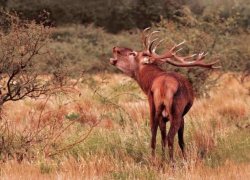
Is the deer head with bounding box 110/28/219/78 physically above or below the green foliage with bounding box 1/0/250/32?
below

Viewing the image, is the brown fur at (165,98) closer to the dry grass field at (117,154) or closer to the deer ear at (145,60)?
the deer ear at (145,60)

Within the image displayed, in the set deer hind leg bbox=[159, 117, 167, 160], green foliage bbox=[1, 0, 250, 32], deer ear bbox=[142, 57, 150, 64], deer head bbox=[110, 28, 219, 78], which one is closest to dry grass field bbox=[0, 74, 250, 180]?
deer hind leg bbox=[159, 117, 167, 160]

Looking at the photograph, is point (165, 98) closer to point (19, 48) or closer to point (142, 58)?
point (142, 58)

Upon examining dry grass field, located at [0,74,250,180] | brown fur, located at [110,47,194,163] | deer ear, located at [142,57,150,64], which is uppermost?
deer ear, located at [142,57,150,64]

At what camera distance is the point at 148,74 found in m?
6.33

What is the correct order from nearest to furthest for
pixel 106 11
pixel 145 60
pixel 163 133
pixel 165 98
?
pixel 165 98 → pixel 163 133 → pixel 145 60 → pixel 106 11

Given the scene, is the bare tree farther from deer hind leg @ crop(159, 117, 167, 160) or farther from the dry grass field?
deer hind leg @ crop(159, 117, 167, 160)

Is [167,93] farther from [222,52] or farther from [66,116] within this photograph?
[222,52]

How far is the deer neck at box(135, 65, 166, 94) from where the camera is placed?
6257mm

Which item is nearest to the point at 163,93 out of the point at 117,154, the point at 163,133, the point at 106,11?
the point at 163,133

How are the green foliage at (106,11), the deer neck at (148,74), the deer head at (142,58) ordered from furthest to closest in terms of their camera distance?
the green foliage at (106,11) → the deer head at (142,58) → the deer neck at (148,74)

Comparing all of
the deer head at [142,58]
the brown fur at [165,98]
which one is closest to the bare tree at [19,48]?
the deer head at [142,58]

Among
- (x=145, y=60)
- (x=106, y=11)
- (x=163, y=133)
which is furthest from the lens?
(x=106, y=11)

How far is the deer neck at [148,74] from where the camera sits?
6.26 m
